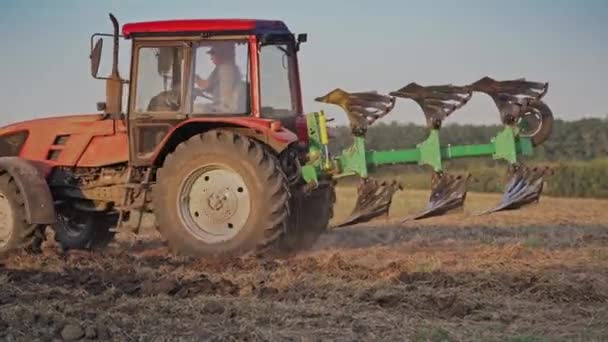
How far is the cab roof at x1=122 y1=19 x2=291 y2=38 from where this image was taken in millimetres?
9344

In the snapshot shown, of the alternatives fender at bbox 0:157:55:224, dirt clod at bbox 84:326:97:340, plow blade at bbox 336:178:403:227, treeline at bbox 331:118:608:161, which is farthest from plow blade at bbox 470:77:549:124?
treeline at bbox 331:118:608:161

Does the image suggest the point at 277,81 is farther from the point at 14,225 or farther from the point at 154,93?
the point at 14,225

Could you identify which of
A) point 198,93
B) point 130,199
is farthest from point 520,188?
point 130,199

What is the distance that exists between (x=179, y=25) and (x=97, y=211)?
2.24m

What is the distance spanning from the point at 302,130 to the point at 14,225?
9.74 feet

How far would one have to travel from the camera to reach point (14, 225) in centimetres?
977

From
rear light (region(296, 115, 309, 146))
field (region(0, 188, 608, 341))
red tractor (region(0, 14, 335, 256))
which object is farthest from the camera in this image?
rear light (region(296, 115, 309, 146))

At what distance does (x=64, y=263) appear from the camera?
889 cm

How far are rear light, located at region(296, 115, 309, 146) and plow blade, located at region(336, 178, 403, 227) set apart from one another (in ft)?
2.60

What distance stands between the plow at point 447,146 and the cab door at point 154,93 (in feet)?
5.75

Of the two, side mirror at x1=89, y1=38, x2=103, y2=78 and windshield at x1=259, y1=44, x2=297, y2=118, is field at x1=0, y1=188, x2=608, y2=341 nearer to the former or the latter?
windshield at x1=259, y1=44, x2=297, y2=118

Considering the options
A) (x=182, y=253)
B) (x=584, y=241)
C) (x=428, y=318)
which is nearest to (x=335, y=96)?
(x=182, y=253)

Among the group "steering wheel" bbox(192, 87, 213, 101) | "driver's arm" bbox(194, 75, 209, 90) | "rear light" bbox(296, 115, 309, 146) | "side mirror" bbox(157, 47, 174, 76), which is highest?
"side mirror" bbox(157, 47, 174, 76)

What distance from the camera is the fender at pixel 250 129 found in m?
8.76
